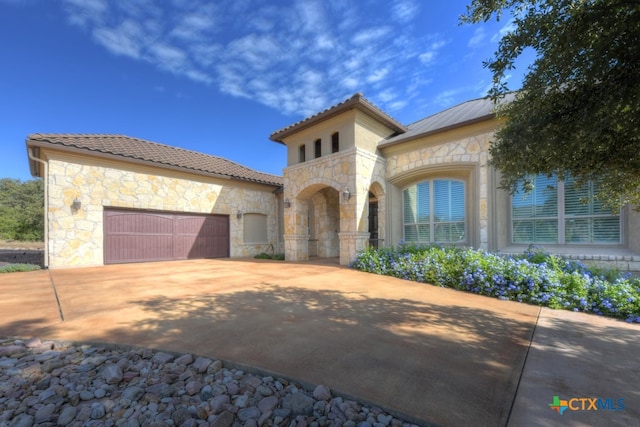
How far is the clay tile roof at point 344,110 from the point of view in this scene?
7828 mm

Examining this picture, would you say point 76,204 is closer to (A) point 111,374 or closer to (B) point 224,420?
(A) point 111,374

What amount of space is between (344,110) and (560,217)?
6.42 meters

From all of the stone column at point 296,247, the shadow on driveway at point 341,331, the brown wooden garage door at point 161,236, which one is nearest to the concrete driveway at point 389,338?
the shadow on driveway at point 341,331

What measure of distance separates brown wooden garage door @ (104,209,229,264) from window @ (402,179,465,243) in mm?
8092

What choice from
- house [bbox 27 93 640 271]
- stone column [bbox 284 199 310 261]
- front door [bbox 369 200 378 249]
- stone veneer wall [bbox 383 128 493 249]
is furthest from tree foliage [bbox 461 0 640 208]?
front door [bbox 369 200 378 249]

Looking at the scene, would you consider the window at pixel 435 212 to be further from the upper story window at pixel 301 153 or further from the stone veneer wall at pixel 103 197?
the stone veneer wall at pixel 103 197

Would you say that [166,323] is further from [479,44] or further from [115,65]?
[115,65]

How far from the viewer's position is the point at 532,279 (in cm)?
443

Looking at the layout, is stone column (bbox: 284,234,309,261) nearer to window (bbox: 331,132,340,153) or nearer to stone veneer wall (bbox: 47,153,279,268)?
stone veneer wall (bbox: 47,153,279,268)

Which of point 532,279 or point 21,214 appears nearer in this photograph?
point 532,279

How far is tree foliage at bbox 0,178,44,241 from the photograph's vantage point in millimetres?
20359

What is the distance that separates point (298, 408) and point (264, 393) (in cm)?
30

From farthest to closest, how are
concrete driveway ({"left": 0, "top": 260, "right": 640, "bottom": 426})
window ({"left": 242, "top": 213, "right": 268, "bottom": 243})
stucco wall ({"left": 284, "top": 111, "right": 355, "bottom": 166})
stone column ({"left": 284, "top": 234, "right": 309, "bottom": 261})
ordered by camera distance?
window ({"left": 242, "top": 213, "right": 268, "bottom": 243})
stone column ({"left": 284, "top": 234, "right": 309, "bottom": 261})
stucco wall ({"left": 284, "top": 111, "right": 355, "bottom": 166})
concrete driveway ({"left": 0, "top": 260, "right": 640, "bottom": 426})

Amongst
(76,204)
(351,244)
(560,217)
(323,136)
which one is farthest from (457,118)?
(76,204)
